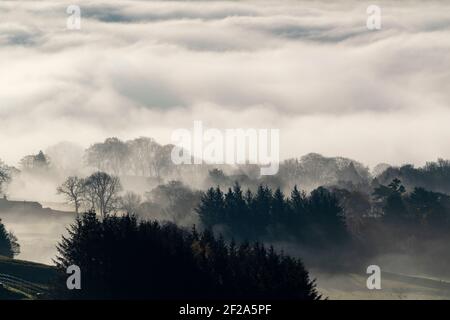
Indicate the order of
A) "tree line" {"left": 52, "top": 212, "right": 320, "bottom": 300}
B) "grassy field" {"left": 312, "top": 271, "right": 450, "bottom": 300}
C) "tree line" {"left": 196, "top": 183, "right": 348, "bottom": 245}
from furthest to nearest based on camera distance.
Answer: "tree line" {"left": 196, "top": 183, "right": 348, "bottom": 245}, "grassy field" {"left": 312, "top": 271, "right": 450, "bottom": 300}, "tree line" {"left": 52, "top": 212, "right": 320, "bottom": 300}

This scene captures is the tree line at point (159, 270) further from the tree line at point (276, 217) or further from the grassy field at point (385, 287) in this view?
the tree line at point (276, 217)

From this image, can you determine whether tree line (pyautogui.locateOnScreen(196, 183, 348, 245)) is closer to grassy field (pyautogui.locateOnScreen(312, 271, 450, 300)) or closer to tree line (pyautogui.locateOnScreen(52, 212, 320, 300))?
grassy field (pyautogui.locateOnScreen(312, 271, 450, 300))

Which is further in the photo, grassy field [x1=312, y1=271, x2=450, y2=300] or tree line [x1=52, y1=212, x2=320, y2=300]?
grassy field [x1=312, y1=271, x2=450, y2=300]

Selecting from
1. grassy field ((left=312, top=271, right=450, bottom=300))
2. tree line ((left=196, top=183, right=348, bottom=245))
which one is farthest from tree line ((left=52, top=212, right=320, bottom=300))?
tree line ((left=196, top=183, right=348, bottom=245))

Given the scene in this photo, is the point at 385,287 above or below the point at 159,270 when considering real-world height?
below

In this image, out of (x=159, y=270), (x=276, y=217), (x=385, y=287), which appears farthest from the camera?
(x=276, y=217)

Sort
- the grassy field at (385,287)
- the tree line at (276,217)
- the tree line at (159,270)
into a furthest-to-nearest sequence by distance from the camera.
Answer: the tree line at (276,217), the grassy field at (385,287), the tree line at (159,270)

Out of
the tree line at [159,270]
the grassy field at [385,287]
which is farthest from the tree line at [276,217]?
the tree line at [159,270]

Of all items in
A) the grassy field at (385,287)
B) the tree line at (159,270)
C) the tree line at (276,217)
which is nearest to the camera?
the tree line at (159,270)

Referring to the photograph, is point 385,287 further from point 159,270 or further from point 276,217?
point 159,270

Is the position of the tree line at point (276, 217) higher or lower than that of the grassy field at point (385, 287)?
higher

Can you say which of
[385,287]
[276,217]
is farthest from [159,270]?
[276,217]

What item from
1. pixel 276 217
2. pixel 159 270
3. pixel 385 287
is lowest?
pixel 385 287
